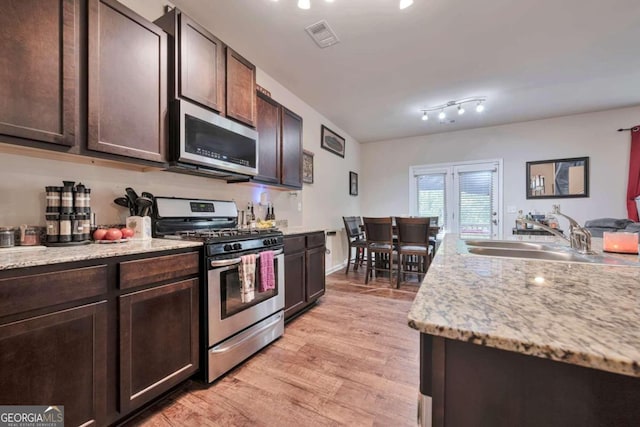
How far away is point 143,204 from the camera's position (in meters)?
1.75

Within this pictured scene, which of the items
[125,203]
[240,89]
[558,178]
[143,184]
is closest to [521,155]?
[558,178]

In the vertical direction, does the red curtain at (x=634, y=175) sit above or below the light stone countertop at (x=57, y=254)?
above

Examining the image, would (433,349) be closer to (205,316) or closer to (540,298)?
(540,298)

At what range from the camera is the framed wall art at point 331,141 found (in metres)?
4.31

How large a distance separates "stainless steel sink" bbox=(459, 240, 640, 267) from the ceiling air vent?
2.05m

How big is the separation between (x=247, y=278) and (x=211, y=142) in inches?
40.0

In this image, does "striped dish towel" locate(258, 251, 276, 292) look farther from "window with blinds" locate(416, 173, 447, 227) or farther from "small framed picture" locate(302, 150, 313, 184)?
"window with blinds" locate(416, 173, 447, 227)

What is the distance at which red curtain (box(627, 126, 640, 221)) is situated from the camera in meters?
3.78

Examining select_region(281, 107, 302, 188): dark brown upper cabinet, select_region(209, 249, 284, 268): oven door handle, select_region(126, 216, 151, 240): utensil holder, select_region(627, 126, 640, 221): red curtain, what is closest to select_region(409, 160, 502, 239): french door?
select_region(627, 126, 640, 221): red curtain

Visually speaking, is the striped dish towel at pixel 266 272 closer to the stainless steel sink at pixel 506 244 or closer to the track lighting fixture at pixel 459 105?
the stainless steel sink at pixel 506 244

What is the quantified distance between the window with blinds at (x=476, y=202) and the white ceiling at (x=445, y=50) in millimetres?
1265

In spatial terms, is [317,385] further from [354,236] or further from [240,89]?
[354,236]

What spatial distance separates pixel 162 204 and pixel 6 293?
41.0 inches

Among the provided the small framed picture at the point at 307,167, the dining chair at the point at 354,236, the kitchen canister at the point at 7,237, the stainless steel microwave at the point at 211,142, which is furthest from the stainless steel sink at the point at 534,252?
the dining chair at the point at 354,236
